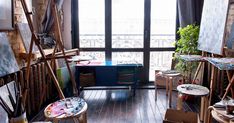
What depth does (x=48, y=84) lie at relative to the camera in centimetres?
371

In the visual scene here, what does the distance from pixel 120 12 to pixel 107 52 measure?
853 mm

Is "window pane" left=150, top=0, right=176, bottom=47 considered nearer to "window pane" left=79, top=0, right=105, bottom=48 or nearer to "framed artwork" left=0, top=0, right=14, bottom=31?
"window pane" left=79, top=0, right=105, bottom=48

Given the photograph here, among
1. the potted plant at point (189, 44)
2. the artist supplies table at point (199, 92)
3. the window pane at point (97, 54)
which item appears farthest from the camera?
the window pane at point (97, 54)

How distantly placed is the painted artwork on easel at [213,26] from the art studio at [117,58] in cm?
1

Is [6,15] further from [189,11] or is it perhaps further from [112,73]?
[189,11]

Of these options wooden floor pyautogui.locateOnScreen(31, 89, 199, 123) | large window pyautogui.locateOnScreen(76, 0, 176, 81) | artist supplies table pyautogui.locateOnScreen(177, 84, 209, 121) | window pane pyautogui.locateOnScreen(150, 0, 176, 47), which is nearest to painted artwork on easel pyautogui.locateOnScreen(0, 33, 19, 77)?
wooden floor pyautogui.locateOnScreen(31, 89, 199, 123)

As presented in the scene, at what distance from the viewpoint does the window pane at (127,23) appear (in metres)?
4.60

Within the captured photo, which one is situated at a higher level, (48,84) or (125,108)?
(48,84)

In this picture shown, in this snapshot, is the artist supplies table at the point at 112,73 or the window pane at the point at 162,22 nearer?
the artist supplies table at the point at 112,73

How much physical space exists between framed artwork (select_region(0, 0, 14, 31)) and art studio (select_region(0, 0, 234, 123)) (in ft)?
0.04

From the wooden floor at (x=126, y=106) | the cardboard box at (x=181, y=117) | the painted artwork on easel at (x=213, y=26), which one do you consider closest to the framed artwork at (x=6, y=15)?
the wooden floor at (x=126, y=106)

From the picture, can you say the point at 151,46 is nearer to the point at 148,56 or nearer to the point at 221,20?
the point at 148,56

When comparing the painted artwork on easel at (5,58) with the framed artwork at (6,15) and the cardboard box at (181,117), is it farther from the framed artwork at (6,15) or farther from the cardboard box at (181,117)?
the cardboard box at (181,117)

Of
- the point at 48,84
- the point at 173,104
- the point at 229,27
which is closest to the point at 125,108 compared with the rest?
the point at 173,104
